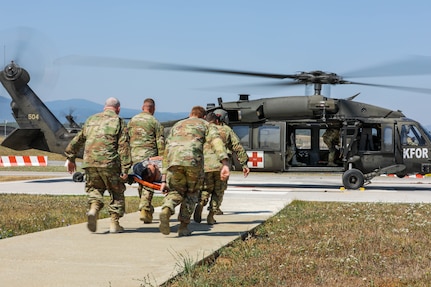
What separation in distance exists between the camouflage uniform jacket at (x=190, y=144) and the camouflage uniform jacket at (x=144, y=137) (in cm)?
146

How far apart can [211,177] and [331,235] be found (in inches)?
88.0

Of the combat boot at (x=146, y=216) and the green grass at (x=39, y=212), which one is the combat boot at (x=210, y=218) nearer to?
the combat boot at (x=146, y=216)

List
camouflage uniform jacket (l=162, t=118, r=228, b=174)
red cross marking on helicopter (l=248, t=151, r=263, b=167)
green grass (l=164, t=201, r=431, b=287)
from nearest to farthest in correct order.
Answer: green grass (l=164, t=201, r=431, b=287) → camouflage uniform jacket (l=162, t=118, r=228, b=174) → red cross marking on helicopter (l=248, t=151, r=263, b=167)

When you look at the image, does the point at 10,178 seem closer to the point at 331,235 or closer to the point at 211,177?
the point at 211,177

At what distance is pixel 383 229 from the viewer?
867 cm

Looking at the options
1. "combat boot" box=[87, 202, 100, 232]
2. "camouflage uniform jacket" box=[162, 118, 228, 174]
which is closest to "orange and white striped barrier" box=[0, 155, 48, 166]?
"combat boot" box=[87, 202, 100, 232]

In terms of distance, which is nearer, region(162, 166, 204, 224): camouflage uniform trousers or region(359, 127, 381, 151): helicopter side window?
region(162, 166, 204, 224): camouflage uniform trousers

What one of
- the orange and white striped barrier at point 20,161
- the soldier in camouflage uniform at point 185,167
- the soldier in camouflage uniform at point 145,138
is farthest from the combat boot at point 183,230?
the orange and white striped barrier at point 20,161

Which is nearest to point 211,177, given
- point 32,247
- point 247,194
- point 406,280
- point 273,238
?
point 273,238

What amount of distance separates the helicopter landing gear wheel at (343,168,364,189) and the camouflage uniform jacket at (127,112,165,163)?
34.3 ft

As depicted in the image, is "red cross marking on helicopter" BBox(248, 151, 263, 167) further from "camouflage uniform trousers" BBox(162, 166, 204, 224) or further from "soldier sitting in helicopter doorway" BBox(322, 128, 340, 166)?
"camouflage uniform trousers" BBox(162, 166, 204, 224)

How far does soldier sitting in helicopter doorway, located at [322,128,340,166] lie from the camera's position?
19.6m

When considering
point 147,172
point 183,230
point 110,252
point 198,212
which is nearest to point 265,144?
point 198,212

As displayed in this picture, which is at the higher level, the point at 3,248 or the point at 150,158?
the point at 150,158
